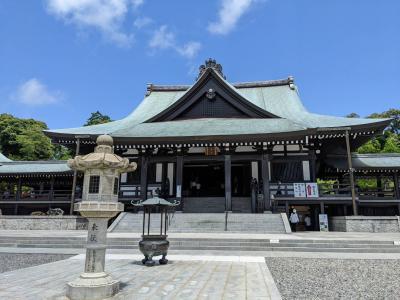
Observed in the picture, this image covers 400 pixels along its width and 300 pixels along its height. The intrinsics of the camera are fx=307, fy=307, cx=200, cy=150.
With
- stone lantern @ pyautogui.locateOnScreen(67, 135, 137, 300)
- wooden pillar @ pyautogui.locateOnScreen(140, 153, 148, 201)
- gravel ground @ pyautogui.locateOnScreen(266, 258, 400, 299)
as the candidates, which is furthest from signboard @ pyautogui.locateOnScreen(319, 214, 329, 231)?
stone lantern @ pyautogui.locateOnScreen(67, 135, 137, 300)

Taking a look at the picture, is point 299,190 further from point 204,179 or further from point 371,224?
point 204,179

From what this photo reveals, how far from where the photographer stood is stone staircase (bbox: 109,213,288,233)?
1570 cm

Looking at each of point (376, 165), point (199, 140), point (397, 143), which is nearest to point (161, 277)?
point (199, 140)

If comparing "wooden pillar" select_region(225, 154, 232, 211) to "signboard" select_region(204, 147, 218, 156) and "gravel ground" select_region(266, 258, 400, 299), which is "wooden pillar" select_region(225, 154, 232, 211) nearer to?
"signboard" select_region(204, 147, 218, 156)

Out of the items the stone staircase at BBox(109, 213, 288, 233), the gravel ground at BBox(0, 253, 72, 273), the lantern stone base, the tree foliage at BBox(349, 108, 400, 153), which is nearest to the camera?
the lantern stone base

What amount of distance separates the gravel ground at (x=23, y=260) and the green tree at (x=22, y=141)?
40.7 meters

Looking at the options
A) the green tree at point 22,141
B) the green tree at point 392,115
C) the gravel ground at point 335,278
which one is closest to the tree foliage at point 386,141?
the green tree at point 392,115

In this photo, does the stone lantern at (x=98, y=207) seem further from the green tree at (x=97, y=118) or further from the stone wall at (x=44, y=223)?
the green tree at (x=97, y=118)

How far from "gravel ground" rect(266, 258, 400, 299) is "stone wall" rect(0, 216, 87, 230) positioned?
43.5 ft

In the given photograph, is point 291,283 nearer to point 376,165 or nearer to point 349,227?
point 349,227

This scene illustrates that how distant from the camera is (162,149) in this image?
838 inches

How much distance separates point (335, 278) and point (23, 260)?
9164mm

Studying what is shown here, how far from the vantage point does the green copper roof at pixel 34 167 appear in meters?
24.4

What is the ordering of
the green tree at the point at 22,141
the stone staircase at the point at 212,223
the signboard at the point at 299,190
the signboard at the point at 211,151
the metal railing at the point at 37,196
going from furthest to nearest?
the green tree at the point at 22,141
the metal railing at the point at 37,196
the signboard at the point at 211,151
the signboard at the point at 299,190
the stone staircase at the point at 212,223
